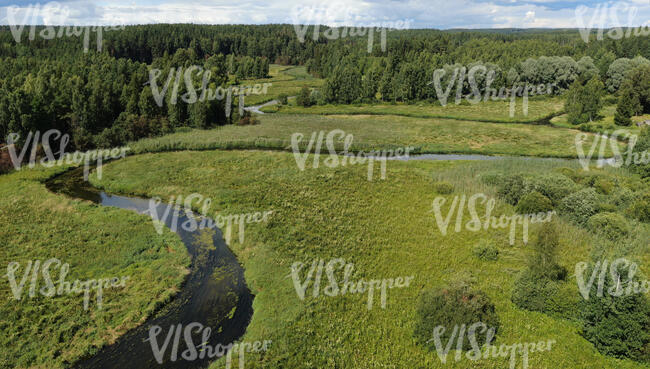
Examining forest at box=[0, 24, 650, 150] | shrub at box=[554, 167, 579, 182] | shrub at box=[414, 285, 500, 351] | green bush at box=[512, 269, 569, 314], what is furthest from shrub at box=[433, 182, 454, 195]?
forest at box=[0, 24, 650, 150]

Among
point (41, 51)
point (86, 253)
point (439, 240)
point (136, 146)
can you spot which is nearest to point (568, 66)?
point (439, 240)

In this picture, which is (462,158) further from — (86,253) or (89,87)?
(89,87)

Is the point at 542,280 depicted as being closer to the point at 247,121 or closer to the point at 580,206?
the point at 580,206

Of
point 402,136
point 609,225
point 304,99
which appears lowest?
point 609,225

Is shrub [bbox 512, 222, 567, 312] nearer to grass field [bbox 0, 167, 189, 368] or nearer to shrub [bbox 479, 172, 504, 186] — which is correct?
shrub [bbox 479, 172, 504, 186]

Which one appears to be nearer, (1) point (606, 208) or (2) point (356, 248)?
(2) point (356, 248)

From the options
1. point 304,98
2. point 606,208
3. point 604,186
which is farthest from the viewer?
point 304,98

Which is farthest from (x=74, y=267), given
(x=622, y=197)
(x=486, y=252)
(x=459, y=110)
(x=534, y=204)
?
(x=459, y=110)
